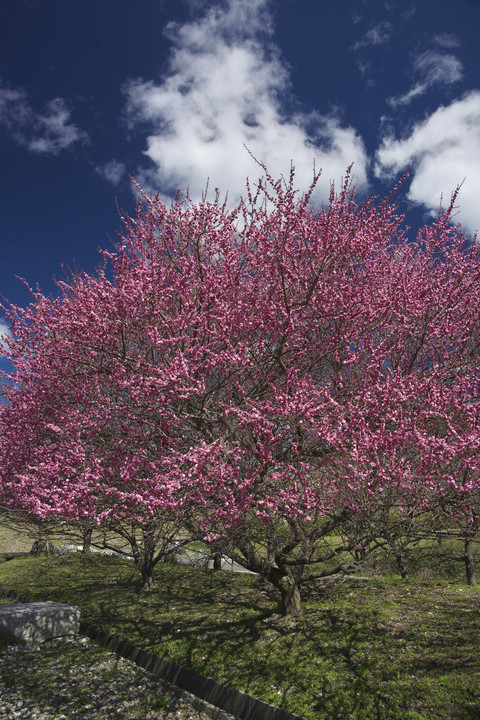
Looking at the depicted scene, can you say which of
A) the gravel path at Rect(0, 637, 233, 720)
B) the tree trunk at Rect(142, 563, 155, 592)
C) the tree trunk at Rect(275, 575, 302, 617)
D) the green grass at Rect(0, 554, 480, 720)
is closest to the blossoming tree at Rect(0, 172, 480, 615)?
the tree trunk at Rect(275, 575, 302, 617)

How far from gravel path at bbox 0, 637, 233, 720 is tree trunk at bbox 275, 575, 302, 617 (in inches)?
98.7

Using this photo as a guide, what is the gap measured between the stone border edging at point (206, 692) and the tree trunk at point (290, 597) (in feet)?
7.38

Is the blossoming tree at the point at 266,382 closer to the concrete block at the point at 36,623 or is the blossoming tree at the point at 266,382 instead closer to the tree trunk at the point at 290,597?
the tree trunk at the point at 290,597

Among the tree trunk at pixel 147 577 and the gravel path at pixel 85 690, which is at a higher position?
the tree trunk at pixel 147 577

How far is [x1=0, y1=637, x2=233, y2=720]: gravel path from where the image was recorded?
19.4 feet

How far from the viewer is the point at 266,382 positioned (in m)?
7.19

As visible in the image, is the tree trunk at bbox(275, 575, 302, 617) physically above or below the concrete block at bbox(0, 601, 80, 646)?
above

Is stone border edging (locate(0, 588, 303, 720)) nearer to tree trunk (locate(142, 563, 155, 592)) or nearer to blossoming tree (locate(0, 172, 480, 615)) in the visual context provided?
blossoming tree (locate(0, 172, 480, 615))

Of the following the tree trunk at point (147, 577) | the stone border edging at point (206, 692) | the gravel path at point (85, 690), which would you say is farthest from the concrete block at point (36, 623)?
the tree trunk at point (147, 577)

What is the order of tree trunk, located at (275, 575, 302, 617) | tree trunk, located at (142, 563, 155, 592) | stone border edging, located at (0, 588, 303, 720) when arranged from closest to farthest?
stone border edging, located at (0, 588, 303, 720) < tree trunk, located at (275, 575, 302, 617) < tree trunk, located at (142, 563, 155, 592)

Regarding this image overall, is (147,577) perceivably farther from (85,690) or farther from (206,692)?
(206,692)

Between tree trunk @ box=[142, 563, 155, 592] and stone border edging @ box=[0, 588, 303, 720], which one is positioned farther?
tree trunk @ box=[142, 563, 155, 592]

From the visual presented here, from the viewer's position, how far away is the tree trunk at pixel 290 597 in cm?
812

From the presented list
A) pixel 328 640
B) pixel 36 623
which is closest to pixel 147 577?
pixel 36 623
